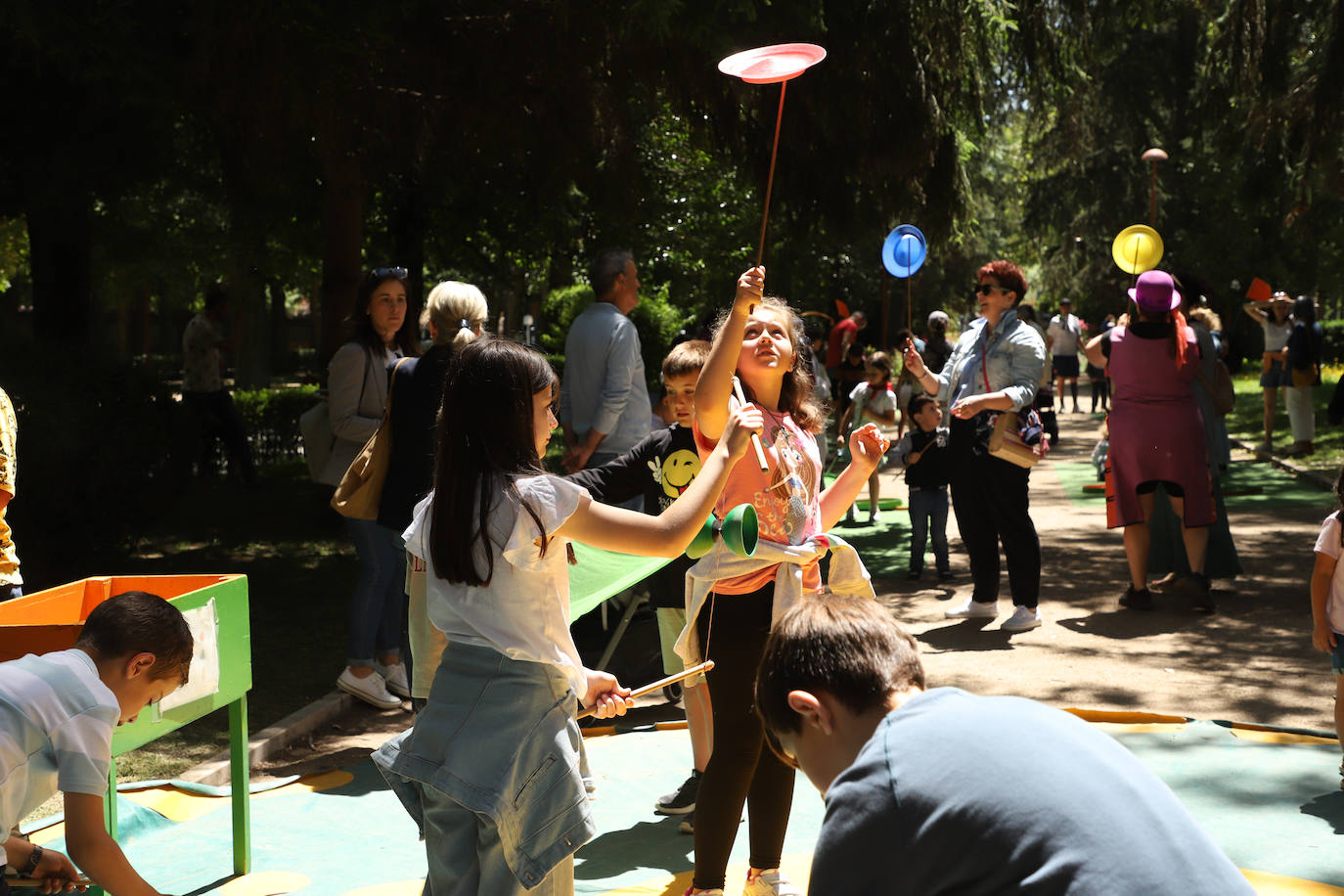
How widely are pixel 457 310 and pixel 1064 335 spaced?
60.0 feet

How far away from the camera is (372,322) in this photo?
20.0 feet

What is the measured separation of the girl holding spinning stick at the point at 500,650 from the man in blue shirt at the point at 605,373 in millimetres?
3634

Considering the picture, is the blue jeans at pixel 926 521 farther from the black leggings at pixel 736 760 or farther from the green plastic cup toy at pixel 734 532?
the green plastic cup toy at pixel 734 532

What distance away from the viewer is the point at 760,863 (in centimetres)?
374

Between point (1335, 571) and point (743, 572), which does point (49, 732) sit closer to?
point (743, 572)

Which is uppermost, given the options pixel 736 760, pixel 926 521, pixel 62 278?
pixel 62 278

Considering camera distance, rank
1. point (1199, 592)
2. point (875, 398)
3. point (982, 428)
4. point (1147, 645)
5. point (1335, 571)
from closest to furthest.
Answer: point (1335, 571)
point (1147, 645)
point (982, 428)
point (1199, 592)
point (875, 398)

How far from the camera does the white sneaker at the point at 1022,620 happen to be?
7.61 m

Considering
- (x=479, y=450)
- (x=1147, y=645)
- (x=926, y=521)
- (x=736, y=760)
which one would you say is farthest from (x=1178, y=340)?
(x=479, y=450)

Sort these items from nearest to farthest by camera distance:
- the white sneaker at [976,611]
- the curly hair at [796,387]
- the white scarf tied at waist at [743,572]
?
the white scarf tied at waist at [743,572] → the curly hair at [796,387] → the white sneaker at [976,611]

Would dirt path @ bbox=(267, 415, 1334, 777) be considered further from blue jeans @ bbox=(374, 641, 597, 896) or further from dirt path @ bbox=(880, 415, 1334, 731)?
blue jeans @ bbox=(374, 641, 597, 896)

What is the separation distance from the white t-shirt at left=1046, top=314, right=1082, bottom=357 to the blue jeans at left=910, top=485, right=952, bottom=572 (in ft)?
43.1

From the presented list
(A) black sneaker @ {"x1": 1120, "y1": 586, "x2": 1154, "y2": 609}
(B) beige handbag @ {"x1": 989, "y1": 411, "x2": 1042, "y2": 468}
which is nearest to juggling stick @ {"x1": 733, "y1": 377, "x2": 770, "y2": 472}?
(B) beige handbag @ {"x1": 989, "y1": 411, "x2": 1042, "y2": 468}

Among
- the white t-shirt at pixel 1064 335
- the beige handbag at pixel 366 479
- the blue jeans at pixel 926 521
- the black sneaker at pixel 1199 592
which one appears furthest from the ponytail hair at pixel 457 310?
the white t-shirt at pixel 1064 335
